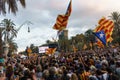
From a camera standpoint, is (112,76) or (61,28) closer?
(112,76)

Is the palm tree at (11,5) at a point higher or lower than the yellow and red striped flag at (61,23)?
higher

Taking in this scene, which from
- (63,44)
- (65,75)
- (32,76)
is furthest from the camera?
(63,44)

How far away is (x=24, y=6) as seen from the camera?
62.2 ft

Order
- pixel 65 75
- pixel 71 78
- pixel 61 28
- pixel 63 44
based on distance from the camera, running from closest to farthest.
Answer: pixel 71 78, pixel 65 75, pixel 61 28, pixel 63 44

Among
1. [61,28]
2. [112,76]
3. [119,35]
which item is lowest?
[112,76]

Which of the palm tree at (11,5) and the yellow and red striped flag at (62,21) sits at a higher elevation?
the palm tree at (11,5)

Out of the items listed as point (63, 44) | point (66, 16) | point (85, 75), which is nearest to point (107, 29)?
point (66, 16)

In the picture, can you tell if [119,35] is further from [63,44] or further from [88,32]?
[88,32]

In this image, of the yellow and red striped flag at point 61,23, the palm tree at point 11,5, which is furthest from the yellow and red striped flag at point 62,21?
the palm tree at point 11,5

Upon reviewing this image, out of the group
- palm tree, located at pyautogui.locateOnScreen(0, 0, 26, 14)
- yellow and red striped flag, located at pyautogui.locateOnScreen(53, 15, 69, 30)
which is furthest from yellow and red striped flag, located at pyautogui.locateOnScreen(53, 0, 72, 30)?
palm tree, located at pyautogui.locateOnScreen(0, 0, 26, 14)

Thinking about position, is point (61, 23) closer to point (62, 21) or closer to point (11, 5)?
point (62, 21)

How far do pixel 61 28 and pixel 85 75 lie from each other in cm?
483

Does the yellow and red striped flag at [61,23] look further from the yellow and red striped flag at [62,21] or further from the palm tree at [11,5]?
the palm tree at [11,5]

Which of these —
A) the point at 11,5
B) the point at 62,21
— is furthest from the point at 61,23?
the point at 11,5
